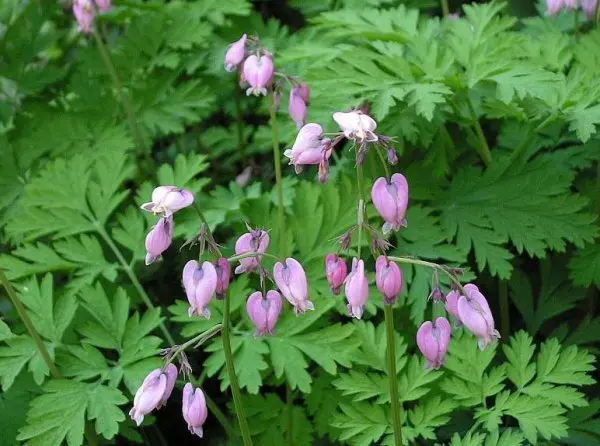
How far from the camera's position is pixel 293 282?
5.79 ft

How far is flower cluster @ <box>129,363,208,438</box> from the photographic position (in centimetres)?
172

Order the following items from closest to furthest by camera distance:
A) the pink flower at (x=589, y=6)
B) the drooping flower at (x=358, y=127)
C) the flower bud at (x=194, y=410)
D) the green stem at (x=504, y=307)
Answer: the drooping flower at (x=358, y=127)
the flower bud at (x=194, y=410)
the green stem at (x=504, y=307)
the pink flower at (x=589, y=6)

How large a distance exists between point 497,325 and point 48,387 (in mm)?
1697

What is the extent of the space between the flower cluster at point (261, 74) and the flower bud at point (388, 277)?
0.87 meters

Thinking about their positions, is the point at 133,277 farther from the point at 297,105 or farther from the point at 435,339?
the point at 435,339

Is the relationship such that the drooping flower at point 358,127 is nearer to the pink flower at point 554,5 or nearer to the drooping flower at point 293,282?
the drooping flower at point 293,282

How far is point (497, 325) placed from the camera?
10.1 feet

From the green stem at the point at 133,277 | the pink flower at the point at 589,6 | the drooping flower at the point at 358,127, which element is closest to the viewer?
the drooping flower at the point at 358,127

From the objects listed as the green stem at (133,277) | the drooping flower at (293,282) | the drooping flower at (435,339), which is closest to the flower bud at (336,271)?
the drooping flower at (293,282)

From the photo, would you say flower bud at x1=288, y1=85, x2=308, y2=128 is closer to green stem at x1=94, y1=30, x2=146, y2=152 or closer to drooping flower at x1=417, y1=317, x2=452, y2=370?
drooping flower at x1=417, y1=317, x2=452, y2=370

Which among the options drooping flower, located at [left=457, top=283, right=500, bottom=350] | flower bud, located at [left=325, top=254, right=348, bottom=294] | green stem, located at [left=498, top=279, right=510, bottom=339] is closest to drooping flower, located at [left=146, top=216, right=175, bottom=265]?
flower bud, located at [left=325, top=254, right=348, bottom=294]

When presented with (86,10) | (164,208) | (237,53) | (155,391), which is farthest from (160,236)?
(86,10)

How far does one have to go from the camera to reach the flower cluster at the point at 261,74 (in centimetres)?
236

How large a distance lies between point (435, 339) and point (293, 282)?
0.34 m
